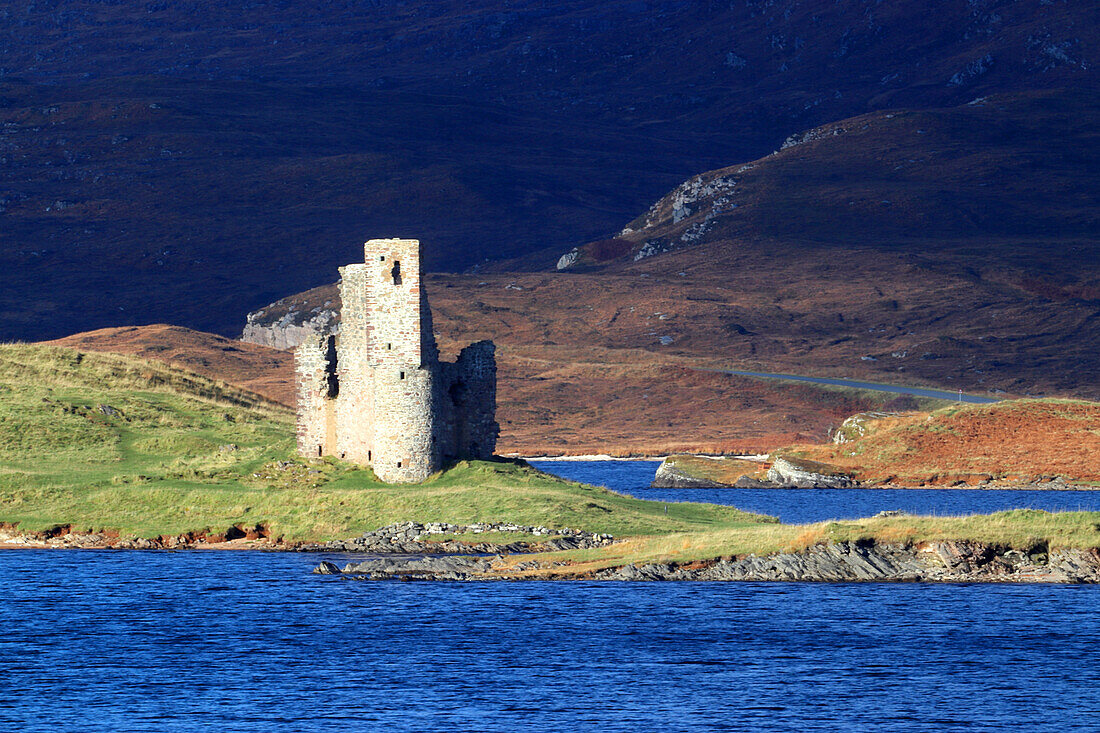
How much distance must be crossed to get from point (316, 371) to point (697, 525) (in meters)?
18.2

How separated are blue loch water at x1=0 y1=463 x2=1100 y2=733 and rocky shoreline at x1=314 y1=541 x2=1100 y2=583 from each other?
0.59 meters

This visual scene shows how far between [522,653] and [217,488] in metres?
25.8

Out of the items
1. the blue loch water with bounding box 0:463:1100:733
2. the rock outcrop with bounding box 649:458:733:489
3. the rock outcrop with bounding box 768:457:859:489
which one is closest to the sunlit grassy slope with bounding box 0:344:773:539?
the blue loch water with bounding box 0:463:1100:733

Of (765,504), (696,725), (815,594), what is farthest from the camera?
(765,504)

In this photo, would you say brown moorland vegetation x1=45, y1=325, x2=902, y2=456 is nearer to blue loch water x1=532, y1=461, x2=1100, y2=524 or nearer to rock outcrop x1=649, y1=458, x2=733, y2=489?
rock outcrop x1=649, y1=458, x2=733, y2=489

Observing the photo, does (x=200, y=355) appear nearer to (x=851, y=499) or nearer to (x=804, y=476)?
(x=804, y=476)

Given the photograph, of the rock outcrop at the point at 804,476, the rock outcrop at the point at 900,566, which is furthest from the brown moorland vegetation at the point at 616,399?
the rock outcrop at the point at 900,566

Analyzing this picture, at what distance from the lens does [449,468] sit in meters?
70.9

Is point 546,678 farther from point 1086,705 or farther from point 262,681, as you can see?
point 1086,705

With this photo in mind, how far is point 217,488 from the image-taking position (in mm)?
71688

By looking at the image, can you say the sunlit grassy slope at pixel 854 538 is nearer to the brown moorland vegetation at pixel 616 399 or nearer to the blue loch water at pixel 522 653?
the blue loch water at pixel 522 653

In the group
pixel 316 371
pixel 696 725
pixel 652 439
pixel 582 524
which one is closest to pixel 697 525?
pixel 582 524

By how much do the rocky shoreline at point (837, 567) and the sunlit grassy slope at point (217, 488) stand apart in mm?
5164

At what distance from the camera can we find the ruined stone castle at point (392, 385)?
69125mm
